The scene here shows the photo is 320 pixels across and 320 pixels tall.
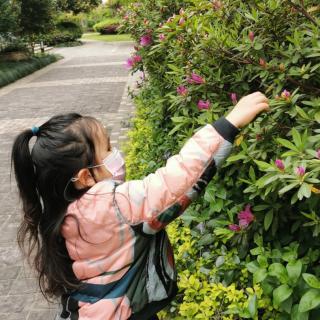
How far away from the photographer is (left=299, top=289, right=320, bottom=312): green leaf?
1690 millimetres

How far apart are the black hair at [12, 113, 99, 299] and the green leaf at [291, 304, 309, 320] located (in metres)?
0.87

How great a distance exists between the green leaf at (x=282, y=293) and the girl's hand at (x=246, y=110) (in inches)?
29.4

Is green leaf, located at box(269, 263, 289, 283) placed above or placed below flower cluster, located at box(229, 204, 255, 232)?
A: below

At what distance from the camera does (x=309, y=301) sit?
170 centimetres

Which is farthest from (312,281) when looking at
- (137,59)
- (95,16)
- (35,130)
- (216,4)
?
(95,16)

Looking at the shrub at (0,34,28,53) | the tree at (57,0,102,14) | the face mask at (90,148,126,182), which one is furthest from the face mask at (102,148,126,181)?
the tree at (57,0,102,14)

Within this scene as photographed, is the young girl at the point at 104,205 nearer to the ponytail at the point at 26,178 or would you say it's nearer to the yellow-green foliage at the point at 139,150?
the ponytail at the point at 26,178

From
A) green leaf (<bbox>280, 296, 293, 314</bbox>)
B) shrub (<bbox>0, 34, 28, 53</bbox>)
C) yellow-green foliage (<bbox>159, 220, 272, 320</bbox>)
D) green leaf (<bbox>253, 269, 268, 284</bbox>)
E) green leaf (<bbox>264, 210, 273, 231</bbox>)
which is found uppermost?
green leaf (<bbox>264, 210, 273, 231</bbox>)

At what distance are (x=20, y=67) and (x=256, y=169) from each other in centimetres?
1571

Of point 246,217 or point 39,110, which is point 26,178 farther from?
point 39,110

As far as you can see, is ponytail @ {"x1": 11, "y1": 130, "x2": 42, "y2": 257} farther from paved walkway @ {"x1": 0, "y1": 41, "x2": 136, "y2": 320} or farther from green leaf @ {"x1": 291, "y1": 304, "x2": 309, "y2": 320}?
paved walkway @ {"x1": 0, "y1": 41, "x2": 136, "y2": 320}

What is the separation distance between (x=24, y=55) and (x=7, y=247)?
15906mm

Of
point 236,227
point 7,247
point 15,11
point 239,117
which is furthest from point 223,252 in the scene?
point 15,11

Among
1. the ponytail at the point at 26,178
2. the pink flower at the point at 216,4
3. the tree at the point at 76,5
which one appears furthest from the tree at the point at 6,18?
the tree at the point at 76,5
